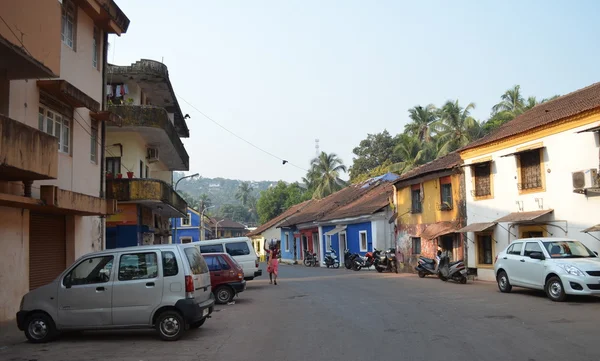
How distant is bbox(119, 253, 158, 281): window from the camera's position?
10.1 m

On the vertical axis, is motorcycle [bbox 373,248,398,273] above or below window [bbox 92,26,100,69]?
below

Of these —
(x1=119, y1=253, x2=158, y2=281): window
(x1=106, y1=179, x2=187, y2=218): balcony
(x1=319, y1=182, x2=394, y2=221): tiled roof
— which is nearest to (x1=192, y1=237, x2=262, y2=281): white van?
(x1=106, y1=179, x2=187, y2=218): balcony

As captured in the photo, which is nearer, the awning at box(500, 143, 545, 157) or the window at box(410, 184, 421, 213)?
the awning at box(500, 143, 545, 157)

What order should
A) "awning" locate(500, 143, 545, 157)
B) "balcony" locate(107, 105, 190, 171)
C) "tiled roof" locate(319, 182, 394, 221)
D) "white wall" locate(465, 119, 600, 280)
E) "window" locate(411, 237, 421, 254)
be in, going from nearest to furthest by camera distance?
1. "white wall" locate(465, 119, 600, 280)
2. "awning" locate(500, 143, 545, 157)
3. "balcony" locate(107, 105, 190, 171)
4. "window" locate(411, 237, 421, 254)
5. "tiled roof" locate(319, 182, 394, 221)

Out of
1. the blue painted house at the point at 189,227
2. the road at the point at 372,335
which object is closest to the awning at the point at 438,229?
the road at the point at 372,335

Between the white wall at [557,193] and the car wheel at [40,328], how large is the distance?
15541mm

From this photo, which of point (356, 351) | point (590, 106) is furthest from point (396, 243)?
point (356, 351)

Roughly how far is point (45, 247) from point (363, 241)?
2424cm

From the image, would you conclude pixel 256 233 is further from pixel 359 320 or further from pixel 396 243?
pixel 359 320

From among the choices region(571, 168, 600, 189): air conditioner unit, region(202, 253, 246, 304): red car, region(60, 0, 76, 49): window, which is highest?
region(60, 0, 76, 49): window

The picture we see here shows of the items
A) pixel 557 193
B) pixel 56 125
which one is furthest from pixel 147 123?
pixel 557 193

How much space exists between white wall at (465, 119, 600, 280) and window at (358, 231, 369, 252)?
13.2 metres

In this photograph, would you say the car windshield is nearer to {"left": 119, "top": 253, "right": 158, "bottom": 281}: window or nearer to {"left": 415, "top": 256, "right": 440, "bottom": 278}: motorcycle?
{"left": 415, "top": 256, "right": 440, "bottom": 278}: motorcycle

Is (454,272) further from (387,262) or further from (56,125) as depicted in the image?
(56,125)
